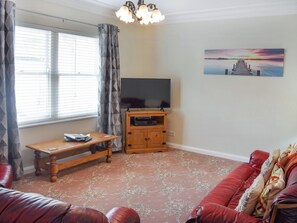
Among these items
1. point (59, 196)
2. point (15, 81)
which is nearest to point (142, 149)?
point (59, 196)

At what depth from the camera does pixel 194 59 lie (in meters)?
5.36

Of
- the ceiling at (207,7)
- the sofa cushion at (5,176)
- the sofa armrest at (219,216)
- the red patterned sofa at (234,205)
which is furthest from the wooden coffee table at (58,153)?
the sofa armrest at (219,216)

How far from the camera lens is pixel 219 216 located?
6.35ft

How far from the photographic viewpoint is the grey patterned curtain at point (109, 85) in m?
5.00

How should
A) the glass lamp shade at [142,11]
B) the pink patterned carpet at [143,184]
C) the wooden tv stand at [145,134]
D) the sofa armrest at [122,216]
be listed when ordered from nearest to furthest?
1. the sofa armrest at [122,216]
2. the glass lamp shade at [142,11]
3. the pink patterned carpet at [143,184]
4. the wooden tv stand at [145,134]

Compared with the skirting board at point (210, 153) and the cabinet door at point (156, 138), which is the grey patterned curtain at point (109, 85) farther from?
the skirting board at point (210, 153)

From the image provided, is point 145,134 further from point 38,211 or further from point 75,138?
point 38,211

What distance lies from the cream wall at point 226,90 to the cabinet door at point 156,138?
376 millimetres

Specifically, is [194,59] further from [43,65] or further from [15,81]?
[15,81]

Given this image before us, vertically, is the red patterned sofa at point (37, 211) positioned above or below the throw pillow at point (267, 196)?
above

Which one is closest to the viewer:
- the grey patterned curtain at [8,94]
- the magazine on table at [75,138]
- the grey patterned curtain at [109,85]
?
the grey patterned curtain at [8,94]

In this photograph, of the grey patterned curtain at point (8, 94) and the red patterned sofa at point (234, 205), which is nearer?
the red patterned sofa at point (234, 205)

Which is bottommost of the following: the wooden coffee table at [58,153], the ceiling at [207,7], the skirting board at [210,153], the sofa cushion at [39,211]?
the skirting board at [210,153]

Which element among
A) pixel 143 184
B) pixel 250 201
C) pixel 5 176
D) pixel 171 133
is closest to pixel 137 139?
pixel 171 133
